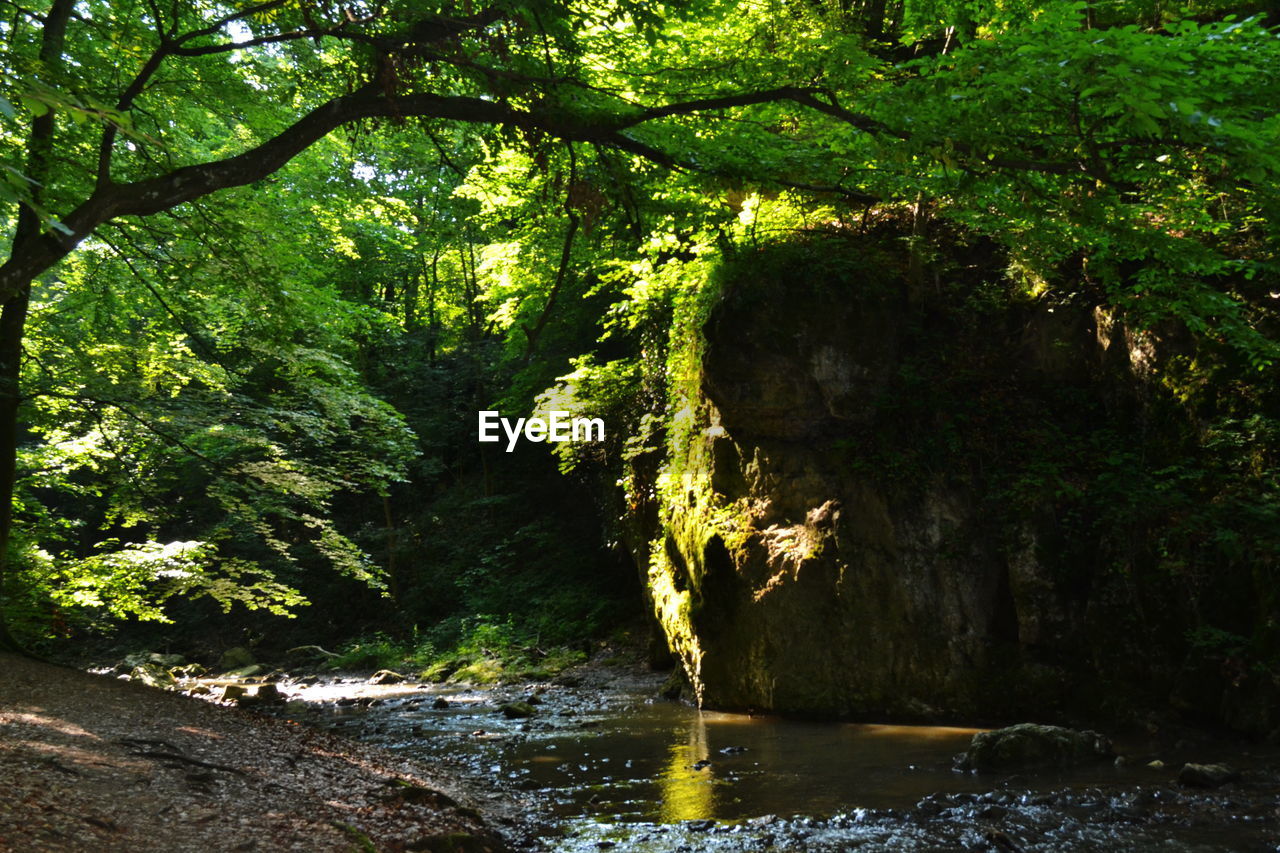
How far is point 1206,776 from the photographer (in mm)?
6461

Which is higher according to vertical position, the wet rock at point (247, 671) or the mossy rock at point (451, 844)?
the mossy rock at point (451, 844)

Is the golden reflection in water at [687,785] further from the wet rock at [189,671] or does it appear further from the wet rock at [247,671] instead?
the wet rock at [189,671]

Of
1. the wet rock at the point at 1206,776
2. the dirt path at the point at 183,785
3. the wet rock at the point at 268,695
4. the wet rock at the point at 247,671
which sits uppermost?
the dirt path at the point at 183,785

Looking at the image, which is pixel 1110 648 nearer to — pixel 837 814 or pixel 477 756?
pixel 837 814

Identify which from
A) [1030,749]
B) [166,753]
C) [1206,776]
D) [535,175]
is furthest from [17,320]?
[1206,776]

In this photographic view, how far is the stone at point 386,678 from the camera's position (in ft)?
55.9

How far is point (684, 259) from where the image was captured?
14133mm

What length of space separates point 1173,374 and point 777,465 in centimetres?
443

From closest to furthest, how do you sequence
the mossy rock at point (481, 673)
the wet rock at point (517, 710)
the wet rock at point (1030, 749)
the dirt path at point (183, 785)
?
1. the dirt path at point (183, 785)
2. the wet rock at point (1030, 749)
3. the wet rock at point (517, 710)
4. the mossy rock at point (481, 673)

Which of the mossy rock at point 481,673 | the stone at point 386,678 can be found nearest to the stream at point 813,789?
the mossy rock at point 481,673

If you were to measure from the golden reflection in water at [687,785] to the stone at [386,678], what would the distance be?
9500 mm

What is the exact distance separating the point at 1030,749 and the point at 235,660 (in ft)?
57.8

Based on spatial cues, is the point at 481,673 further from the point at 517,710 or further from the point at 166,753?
the point at 166,753

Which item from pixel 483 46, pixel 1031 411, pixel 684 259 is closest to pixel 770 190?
pixel 483 46
